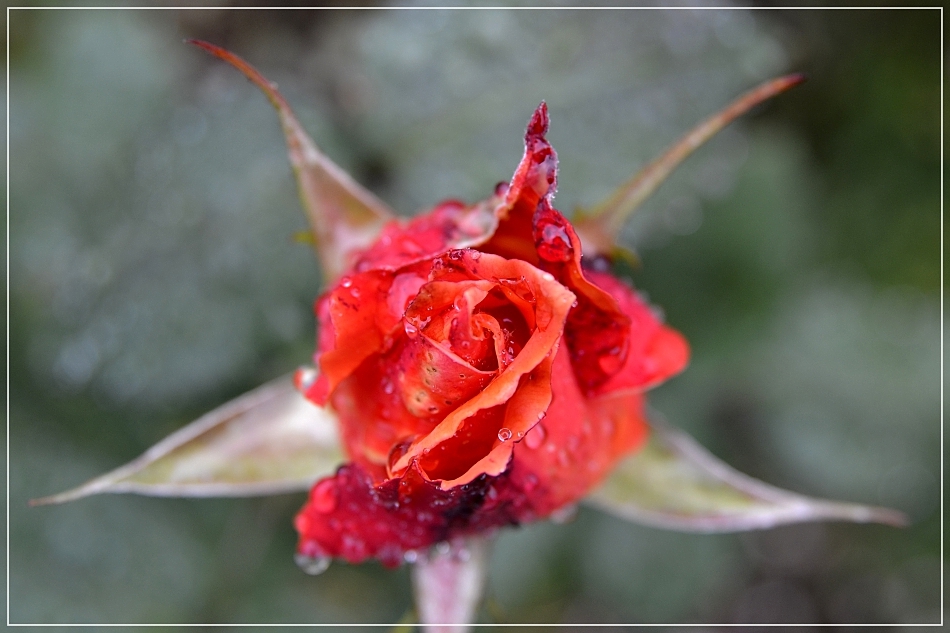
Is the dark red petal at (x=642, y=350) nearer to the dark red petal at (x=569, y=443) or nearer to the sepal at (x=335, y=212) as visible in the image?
the dark red petal at (x=569, y=443)

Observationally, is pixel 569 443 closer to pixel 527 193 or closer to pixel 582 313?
pixel 582 313

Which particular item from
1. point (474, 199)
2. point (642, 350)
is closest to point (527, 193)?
point (642, 350)

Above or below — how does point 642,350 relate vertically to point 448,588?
above

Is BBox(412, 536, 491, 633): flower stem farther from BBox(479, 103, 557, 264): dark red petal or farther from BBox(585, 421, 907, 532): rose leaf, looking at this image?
BBox(479, 103, 557, 264): dark red petal

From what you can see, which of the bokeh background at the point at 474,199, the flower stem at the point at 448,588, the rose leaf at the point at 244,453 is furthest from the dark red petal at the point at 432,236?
the bokeh background at the point at 474,199

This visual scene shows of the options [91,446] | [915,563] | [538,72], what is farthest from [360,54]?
[915,563]

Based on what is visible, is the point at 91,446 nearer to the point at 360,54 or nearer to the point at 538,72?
the point at 360,54
